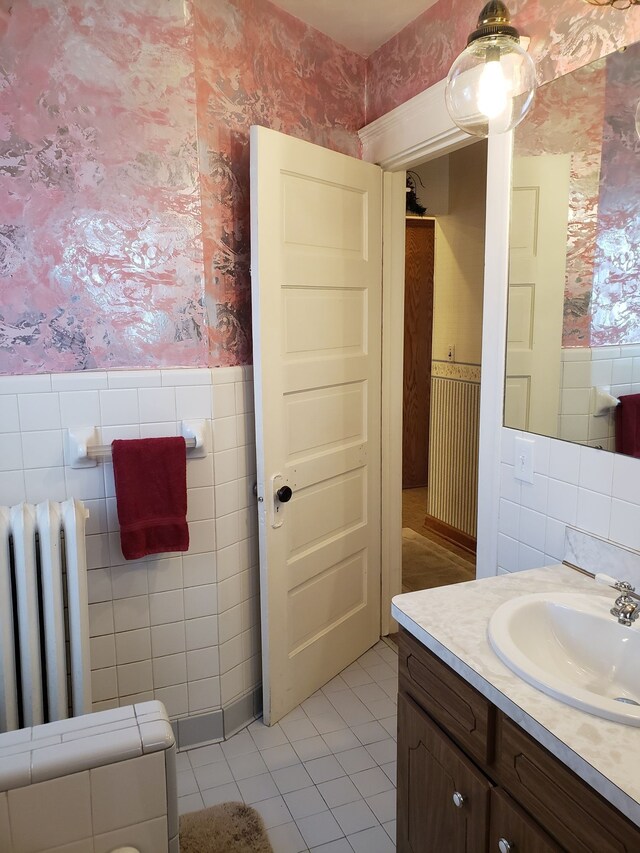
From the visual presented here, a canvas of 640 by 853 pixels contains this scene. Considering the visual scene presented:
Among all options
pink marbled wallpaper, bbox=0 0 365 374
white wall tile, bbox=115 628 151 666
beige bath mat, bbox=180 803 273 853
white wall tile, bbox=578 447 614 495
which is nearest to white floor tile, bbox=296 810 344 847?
beige bath mat, bbox=180 803 273 853

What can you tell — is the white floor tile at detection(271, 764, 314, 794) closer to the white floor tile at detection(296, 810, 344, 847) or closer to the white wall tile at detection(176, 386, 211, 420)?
the white floor tile at detection(296, 810, 344, 847)

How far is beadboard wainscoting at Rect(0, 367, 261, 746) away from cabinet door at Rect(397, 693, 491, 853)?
34.9 inches

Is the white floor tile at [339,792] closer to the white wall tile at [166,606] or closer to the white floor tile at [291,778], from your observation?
the white floor tile at [291,778]

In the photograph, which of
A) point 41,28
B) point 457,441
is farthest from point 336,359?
point 457,441

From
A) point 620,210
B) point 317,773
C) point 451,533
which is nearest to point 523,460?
point 620,210

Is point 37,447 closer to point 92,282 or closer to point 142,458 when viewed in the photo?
point 142,458

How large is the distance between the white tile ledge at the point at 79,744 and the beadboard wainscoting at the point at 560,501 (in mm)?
1074

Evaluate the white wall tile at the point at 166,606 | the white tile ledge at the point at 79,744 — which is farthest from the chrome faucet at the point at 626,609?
the white wall tile at the point at 166,606

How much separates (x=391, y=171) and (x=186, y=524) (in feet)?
5.33

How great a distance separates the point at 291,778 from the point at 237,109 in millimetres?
2176

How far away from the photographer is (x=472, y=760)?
1.23 m

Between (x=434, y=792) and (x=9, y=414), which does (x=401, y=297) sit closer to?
(x=9, y=414)

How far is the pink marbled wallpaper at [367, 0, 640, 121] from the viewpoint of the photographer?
1.49 meters

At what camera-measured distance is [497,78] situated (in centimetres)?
123
